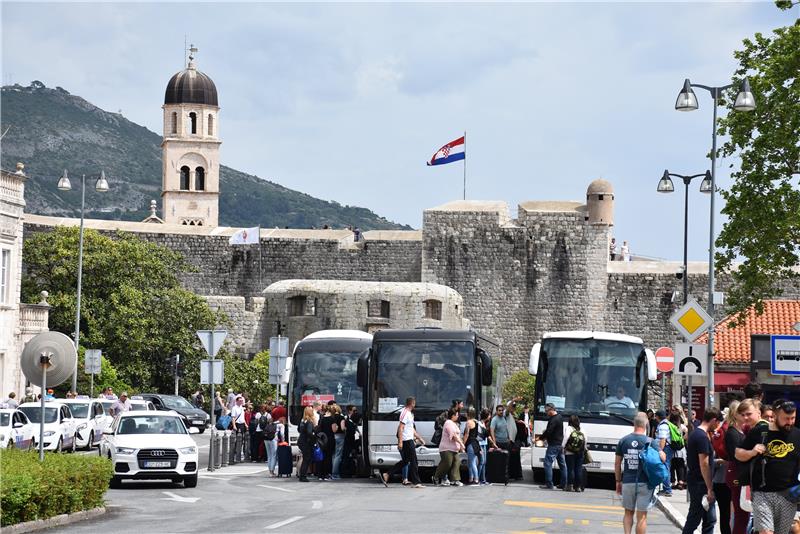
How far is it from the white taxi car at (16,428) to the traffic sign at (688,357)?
12.7 m

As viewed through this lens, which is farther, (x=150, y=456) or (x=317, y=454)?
(x=317, y=454)

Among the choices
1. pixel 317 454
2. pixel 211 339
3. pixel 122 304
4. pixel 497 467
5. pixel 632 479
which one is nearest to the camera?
pixel 632 479

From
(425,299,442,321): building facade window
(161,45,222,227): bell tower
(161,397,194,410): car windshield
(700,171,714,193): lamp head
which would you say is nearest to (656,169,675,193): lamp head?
(700,171,714,193): lamp head

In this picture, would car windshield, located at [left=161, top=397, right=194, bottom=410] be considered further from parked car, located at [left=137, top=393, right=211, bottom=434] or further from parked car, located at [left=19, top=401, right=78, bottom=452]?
parked car, located at [left=19, top=401, right=78, bottom=452]

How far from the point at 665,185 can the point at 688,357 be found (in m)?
15.7

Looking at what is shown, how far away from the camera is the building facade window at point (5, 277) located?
4803cm

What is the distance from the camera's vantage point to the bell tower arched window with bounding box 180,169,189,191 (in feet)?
322

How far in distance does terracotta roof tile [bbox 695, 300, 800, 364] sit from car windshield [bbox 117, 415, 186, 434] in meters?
21.5

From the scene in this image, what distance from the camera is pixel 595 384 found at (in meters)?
28.9

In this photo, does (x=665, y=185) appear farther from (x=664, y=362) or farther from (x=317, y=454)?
(x=317, y=454)

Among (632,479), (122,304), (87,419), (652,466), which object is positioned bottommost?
(87,419)

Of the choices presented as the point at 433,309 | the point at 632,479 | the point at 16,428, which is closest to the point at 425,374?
the point at 16,428

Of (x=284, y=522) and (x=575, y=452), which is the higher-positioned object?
(x=575, y=452)

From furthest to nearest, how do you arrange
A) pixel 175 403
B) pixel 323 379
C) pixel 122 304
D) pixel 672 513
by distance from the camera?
1. pixel 122 304
2. pixel 175 403
3. pixel 323 379
4. pixel 672 513
